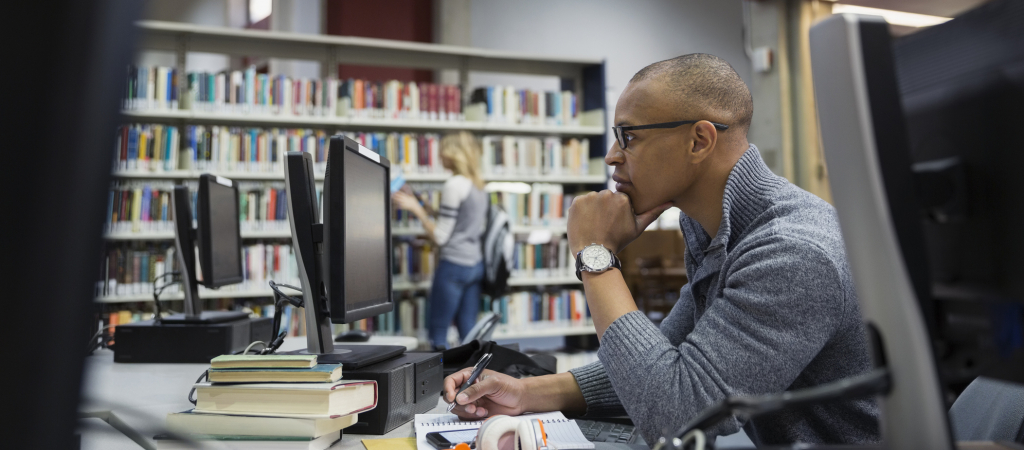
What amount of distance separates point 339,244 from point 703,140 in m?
0.66

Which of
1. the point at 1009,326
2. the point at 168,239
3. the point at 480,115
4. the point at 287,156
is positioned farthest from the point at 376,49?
the point at 1009,326

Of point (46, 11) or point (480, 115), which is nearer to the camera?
point (46, 11)

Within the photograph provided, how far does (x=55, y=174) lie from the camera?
0.26 metres

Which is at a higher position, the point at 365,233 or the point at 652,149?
the point at 652,149

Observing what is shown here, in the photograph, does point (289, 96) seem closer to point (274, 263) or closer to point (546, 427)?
point (274, 263)

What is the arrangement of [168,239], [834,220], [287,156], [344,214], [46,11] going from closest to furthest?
[46,11] → [834,220] → [344,214] → [287,156] → [168,239]

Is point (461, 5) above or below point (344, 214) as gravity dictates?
above

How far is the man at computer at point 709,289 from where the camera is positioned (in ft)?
3.23

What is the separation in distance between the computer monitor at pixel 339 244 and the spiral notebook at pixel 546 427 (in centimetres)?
16

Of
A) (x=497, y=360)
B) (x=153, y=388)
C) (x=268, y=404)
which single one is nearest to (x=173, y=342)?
(x=153, y=388)

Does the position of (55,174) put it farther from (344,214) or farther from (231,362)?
(344,214)

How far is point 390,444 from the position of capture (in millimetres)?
1131

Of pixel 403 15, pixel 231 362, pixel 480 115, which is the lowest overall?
pixel 231 362

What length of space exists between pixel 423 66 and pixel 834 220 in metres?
3.90
